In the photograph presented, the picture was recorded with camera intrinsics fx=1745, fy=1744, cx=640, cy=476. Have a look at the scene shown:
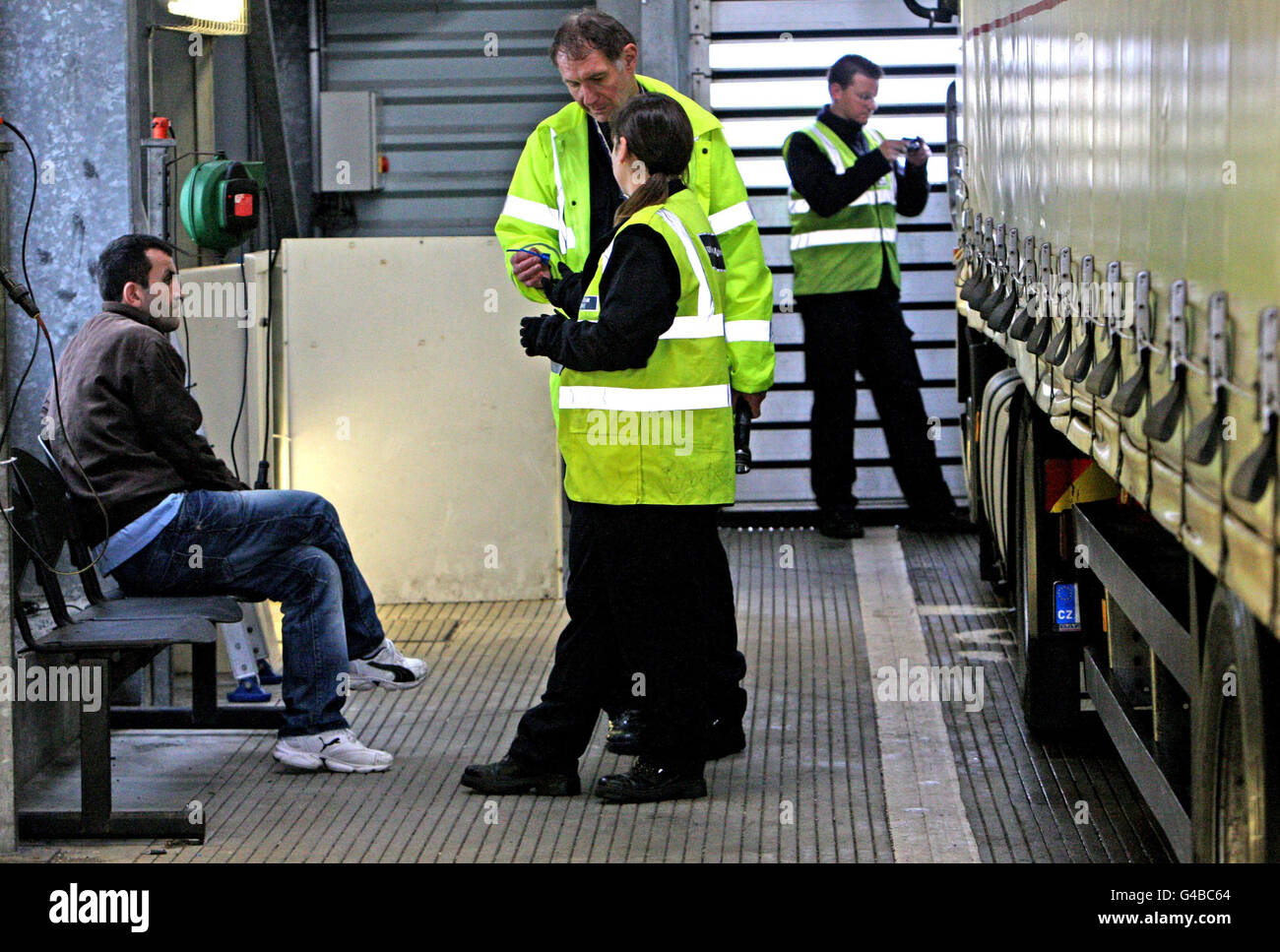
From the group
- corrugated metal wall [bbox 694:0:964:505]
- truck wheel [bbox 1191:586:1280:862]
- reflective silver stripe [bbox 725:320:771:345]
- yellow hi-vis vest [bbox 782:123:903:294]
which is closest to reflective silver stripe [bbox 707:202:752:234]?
reflective silver stripe [bbox 725:320:771:345]

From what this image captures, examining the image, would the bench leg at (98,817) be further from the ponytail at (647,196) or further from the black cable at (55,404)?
the ponytail at (647,196)

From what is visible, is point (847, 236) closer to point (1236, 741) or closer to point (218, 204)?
point (218, 204)

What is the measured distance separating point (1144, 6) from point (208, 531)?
3338 millimetres

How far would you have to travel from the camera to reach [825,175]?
9.34 m

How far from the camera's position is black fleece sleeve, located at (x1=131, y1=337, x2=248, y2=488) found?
5477 mm

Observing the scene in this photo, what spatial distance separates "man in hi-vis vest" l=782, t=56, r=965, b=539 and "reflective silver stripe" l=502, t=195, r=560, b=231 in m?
3.85

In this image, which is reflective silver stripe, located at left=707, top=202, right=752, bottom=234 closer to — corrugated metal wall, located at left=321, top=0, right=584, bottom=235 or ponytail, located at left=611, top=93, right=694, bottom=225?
Result: ponytail, located at left=611, top=93, right=694, bottom=225

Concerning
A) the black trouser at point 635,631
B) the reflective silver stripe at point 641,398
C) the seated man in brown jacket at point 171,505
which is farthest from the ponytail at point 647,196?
the seated man in brown jacket at point 171,505

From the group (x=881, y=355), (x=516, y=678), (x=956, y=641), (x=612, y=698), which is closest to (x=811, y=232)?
(x=881, y=355)

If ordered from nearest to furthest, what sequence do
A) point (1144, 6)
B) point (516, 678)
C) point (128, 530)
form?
1. point (1144, 6)
2. point (128, 530)
3. point (516, 678)

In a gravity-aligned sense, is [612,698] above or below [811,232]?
below

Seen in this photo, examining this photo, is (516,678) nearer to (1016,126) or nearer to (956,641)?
(956,641)

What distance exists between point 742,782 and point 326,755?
4.42 ft

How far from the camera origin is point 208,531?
5586 mm
